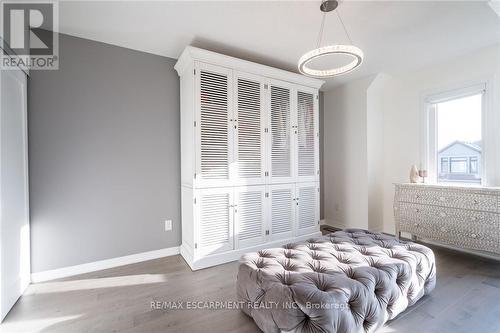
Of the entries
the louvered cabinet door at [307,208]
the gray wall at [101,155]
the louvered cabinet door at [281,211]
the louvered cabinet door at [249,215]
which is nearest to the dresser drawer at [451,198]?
the louvered cabinet door at [307,208]

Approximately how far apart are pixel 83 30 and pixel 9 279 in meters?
A: 2.41

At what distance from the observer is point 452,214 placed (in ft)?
8.74

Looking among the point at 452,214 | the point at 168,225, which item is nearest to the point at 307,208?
the point at 452,214

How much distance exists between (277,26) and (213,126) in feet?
4.11

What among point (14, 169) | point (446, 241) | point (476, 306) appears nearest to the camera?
point (476, 306)

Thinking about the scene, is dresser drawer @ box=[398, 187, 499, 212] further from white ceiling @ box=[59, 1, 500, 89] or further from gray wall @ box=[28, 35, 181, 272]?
gray wall @ box=[28, 35, 181, 272]

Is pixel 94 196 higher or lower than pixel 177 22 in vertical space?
lower

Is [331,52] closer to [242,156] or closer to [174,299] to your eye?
[242,156]

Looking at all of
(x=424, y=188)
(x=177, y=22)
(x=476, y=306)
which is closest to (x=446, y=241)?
(x=424, y=188)

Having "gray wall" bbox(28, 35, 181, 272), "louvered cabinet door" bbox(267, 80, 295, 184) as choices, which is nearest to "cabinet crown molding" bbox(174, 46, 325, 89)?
"louvered cabinet door" bbox(267, 80, 295, 184)

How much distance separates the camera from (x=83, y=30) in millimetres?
2328

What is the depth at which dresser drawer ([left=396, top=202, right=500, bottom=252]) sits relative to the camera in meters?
2.40

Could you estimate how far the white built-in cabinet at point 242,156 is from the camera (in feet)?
8.34

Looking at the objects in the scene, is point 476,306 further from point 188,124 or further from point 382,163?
point 188,124
